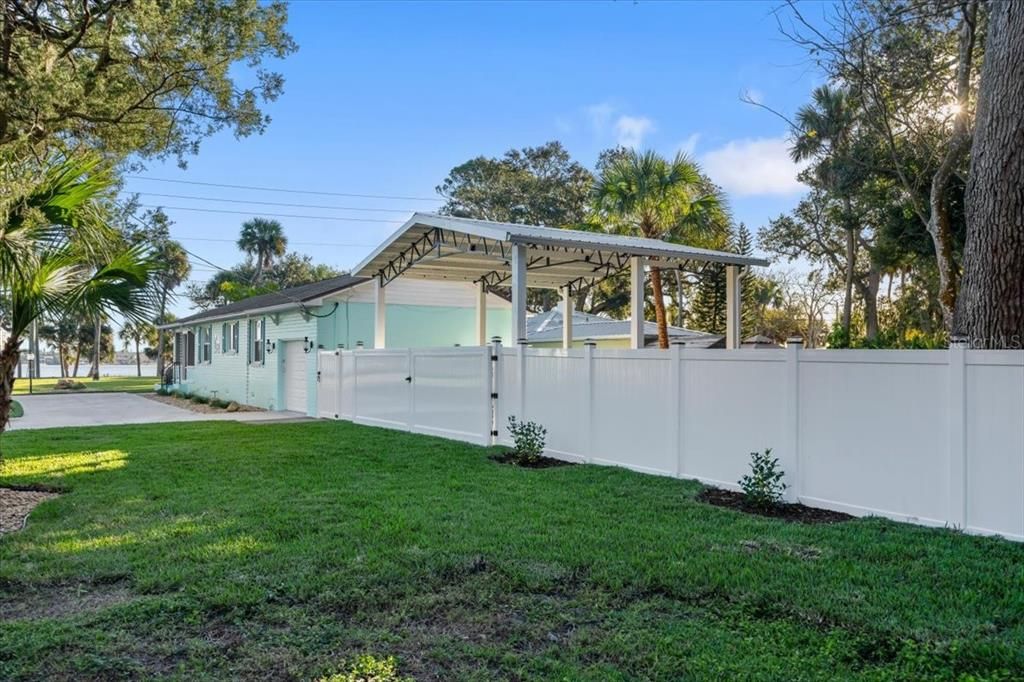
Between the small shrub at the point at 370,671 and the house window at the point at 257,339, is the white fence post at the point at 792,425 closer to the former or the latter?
the small shrub at the point at 370,671

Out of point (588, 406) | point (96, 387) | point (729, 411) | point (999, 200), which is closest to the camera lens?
point (999, 200)

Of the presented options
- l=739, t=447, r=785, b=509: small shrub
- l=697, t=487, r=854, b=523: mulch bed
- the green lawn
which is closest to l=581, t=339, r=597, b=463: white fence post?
the green lawn

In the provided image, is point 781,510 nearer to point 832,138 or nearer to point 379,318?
point 379,318

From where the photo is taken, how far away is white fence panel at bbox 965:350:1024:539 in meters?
4.89

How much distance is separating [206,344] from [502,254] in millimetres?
14846

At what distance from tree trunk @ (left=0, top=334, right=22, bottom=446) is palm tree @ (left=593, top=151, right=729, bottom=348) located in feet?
45.3

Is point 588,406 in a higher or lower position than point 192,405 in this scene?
higher

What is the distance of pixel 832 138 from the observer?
60.4ft

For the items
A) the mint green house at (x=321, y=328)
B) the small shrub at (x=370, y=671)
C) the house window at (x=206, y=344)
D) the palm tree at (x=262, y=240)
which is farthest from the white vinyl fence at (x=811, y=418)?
the palm tree at (x=262, y=240)

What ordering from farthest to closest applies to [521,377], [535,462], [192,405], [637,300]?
[192,405] < [637,300] < [521,377] < [535,462]

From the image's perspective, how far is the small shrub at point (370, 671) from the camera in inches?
119

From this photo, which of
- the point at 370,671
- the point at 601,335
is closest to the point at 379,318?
the point at 601,335

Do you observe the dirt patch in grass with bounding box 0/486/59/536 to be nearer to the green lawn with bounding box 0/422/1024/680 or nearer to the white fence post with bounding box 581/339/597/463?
the green lawn with bounding box 0/422/1024/680

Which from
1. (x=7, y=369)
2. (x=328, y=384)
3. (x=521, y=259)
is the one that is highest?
(x=521, y=259)
